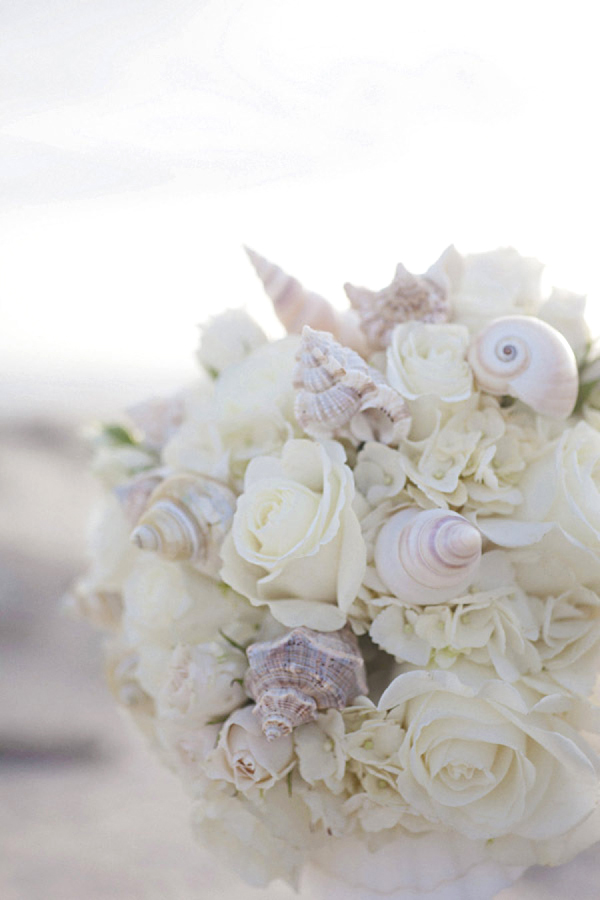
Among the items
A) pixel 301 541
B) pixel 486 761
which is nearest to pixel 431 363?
pixel 301 541

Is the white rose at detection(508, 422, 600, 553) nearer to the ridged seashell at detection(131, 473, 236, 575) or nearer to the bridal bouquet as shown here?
the bridal bouquet

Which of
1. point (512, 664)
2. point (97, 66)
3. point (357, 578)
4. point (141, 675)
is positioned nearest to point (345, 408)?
point (357, 578)

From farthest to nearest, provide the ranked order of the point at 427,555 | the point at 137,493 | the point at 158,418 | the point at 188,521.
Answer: the point at 158,418 → the point at 137,493 → the point at 188,521 → the point at 427,555

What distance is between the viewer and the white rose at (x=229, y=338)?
0.83 meters

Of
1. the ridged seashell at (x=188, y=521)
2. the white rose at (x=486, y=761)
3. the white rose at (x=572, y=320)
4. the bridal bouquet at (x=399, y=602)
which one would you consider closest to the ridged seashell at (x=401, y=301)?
the bridal bouquet at (x=399, y=602)

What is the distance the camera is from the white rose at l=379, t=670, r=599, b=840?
58 cm

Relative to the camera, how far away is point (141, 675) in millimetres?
790

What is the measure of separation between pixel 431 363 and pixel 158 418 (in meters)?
0.39

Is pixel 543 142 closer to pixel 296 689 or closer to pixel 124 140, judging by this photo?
pixel 124 140

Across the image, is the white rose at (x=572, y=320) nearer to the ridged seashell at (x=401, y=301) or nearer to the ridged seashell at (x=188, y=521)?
the ridged seashell at (x=401, y=301)

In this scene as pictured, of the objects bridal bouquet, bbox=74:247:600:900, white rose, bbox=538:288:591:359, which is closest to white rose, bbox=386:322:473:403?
bridal bouquet, bbox=74:247:600:900

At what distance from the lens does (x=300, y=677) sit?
59cm

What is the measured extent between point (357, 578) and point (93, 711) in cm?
100

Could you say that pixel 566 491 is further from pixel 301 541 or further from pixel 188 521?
pixel 188 521
